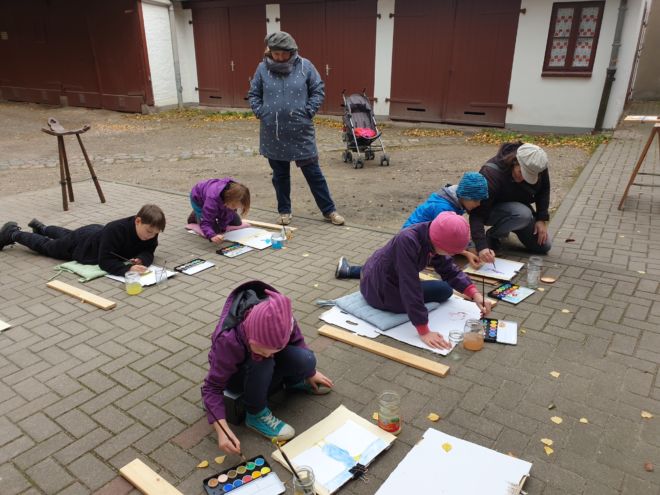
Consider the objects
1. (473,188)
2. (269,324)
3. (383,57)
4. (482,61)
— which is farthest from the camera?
(383,57)

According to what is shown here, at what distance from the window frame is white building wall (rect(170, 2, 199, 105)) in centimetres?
1124

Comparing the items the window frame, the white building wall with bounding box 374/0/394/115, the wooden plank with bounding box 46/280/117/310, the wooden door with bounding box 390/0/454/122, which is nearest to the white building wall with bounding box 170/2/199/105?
the white building wall with bounding box 374/0/394/115

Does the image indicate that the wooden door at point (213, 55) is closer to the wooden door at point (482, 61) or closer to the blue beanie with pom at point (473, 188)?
the wooden door at point (482, 61)

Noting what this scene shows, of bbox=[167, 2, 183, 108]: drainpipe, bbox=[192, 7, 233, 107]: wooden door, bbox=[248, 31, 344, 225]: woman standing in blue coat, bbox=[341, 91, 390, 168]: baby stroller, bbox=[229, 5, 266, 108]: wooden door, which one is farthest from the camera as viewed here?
bbox=[167, 2, 183, 108]: drainpipe

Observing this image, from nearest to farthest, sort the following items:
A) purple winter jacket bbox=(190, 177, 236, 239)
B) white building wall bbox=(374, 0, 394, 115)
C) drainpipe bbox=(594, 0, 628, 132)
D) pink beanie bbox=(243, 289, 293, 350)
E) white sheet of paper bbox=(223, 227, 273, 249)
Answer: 1. pink beanie bbox=(243, 289, 293, 350)
2. purple winter jacket bbox=(190, 177, 236, 239)
3. white sheet of paper bbox=(223, 227, 273, 249)
4. drainpipe bbox=(594, 0, 628, 132)
5. white building wall bbox=(374, 0, 394, 115)

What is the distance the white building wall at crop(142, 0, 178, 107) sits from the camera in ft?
51.6

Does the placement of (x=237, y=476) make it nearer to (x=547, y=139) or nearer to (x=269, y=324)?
(x=269, y=324)

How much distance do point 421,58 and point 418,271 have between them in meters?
11.4

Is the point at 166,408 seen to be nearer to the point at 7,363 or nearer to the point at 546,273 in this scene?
the point at 7,363

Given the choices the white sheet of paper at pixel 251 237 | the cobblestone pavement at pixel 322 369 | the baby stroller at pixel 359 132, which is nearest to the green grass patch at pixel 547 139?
the baby stroller at pixel 359 132

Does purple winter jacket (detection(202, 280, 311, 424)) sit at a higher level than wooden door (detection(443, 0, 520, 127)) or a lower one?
lower

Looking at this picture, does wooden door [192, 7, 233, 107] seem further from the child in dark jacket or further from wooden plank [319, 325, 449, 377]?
wooden plank [319, 325, 449, 377]

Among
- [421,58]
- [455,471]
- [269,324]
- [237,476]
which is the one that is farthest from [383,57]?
[237,476]

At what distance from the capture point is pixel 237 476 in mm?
2418
